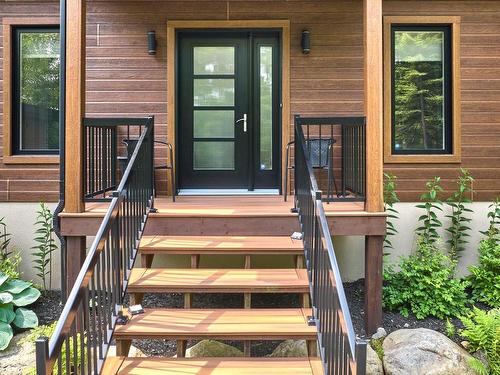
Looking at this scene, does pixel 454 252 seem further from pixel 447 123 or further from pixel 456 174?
pixel 447 123

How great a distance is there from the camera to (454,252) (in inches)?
206

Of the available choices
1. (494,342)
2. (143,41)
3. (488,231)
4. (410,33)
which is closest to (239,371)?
(494,342)

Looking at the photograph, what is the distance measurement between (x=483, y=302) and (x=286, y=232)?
7.70 feet

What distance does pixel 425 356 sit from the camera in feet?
11.9

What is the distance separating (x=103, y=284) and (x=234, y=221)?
56.4 inches

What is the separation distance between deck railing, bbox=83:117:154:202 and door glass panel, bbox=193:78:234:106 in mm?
863

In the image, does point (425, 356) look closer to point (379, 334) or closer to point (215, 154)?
point (379, 334)

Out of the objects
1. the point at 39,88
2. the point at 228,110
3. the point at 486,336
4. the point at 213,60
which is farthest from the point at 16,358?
the point at 486,336

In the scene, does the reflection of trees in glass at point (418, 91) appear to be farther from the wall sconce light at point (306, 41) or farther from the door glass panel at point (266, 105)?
the door glass panel at point (266, 105)

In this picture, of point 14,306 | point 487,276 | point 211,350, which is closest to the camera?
point 211,350

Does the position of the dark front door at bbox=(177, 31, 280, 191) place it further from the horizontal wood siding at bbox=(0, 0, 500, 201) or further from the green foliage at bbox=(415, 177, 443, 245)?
the green foliage at bbox=(415, 177, 443, 245)

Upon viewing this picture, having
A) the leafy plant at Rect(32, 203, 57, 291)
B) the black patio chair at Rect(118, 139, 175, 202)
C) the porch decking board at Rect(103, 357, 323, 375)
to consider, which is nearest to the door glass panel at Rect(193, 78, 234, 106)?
the black patio chair at Rect(118, 139, 175, 202)

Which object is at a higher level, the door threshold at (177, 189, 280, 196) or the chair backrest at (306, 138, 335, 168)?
the chair backrest at (306, 138, 335, 168)

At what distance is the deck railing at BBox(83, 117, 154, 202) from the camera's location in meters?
4.19
